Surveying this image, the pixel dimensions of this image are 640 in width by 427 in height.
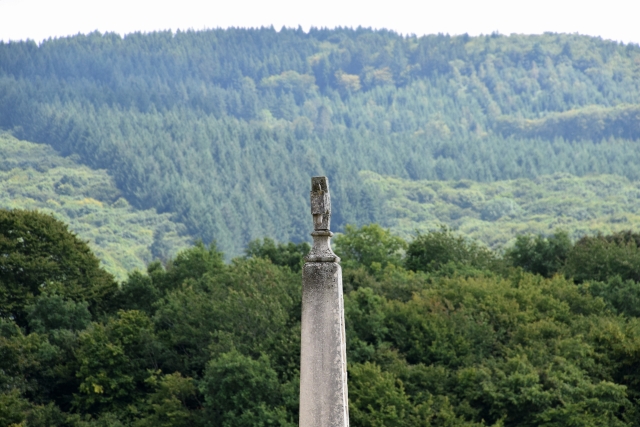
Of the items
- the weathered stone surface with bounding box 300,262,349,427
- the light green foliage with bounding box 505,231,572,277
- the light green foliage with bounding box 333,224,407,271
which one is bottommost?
the weathered stone surface with bounding box 300,262,349,427

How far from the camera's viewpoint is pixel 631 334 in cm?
5803

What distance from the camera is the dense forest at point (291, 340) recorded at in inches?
2137

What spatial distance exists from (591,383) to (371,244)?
5562 centimetres

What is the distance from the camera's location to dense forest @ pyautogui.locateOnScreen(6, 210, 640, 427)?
5428 centimetres

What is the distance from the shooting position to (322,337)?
11.3m

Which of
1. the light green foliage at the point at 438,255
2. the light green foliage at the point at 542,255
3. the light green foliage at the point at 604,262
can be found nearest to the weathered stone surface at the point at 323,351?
the light green foliage at the point at 604,262

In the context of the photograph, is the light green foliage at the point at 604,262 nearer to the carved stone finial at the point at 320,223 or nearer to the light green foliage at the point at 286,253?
the light green foliage at the point at 286,253

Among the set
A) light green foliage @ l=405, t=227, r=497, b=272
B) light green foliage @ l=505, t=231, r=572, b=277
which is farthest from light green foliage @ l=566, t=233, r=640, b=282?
light green foliage @ l=405, t=227, r=497, b=272

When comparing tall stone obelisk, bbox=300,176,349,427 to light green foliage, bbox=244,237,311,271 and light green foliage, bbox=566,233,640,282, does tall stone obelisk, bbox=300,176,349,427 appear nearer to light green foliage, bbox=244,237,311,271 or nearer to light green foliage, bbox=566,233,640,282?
light green foliage, bbox=566,233,640,282

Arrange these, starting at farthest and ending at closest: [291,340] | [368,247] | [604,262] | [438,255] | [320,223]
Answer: [368,247] → [438,255] → [604,262] → [291,340] → [320,223]

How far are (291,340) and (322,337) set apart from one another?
50902 millimetres

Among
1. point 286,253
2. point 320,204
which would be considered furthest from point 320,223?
point 286,253

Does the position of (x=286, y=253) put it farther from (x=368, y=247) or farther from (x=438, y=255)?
(x=368, y=247)

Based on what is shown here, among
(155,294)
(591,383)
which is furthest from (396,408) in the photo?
(155,294)
